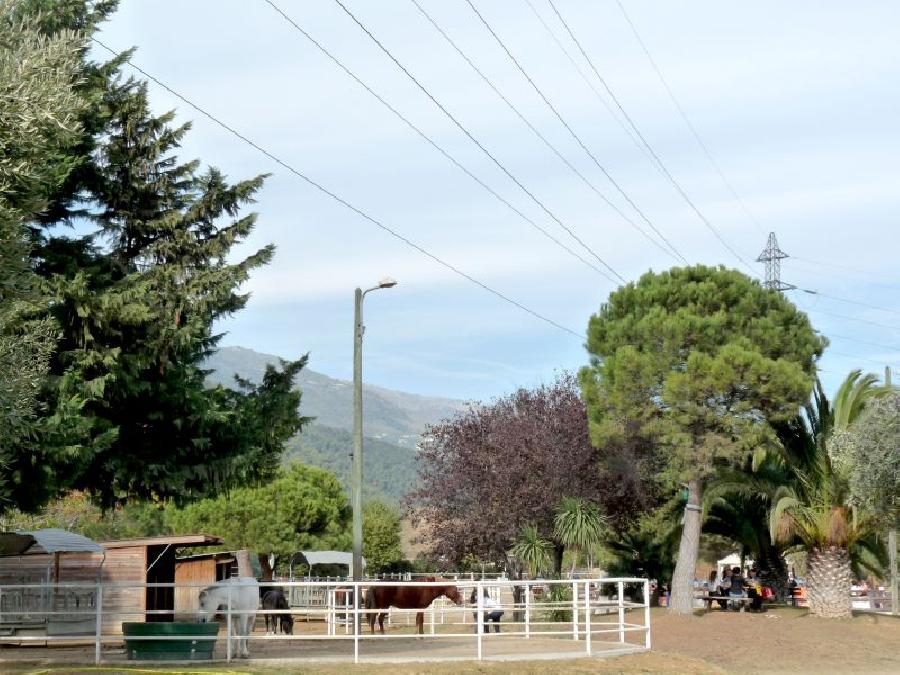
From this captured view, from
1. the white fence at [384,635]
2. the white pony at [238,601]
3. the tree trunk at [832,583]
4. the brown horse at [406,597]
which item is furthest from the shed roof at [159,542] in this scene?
the tree trunk at [832,583]

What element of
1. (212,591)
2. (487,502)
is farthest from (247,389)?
(487,502)

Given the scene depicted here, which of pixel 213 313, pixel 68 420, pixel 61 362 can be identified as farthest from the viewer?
pixel 213 313

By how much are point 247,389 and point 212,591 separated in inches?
384

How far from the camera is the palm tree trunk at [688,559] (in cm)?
3700

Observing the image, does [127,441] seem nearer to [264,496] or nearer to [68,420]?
[68,420]

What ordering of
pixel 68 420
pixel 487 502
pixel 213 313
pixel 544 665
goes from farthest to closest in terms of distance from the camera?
pixel 487 502
pixel 213 313
pixel 68 420
pixel 544 665

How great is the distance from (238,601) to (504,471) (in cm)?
2359

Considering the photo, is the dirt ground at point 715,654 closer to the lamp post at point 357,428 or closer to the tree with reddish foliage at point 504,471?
the lamp post at point 357,428

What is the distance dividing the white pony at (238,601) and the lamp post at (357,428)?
365 cm

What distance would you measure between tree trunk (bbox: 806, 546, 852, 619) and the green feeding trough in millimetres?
23407

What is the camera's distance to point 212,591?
70.3 feet

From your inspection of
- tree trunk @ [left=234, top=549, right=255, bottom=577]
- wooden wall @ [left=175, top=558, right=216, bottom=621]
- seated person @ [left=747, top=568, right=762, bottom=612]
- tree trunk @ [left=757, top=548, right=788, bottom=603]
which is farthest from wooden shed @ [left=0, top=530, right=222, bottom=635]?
tree trunk @ [left=757, top=548, right=788, bottom=603]

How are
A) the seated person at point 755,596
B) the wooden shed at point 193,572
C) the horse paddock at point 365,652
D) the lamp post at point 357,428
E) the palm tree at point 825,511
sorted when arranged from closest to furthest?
the horse paddock at point 365,652 → the lamp post at point 357,428 → the palm tree at point 825,511 → the seated person at point 755,596 → the wooden shed at point 193,572

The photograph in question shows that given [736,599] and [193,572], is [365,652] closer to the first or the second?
[736,599]
